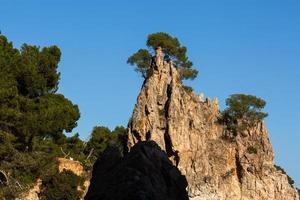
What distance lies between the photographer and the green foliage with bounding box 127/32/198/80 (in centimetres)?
8825

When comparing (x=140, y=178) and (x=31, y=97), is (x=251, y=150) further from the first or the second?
(x=140, y=178)

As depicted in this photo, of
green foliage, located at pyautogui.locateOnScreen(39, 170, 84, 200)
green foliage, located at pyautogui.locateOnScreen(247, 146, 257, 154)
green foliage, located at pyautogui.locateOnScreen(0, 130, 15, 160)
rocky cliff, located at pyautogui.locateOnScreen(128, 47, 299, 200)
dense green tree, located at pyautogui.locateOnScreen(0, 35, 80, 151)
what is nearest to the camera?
green foliage, located at pyautogui.locateOnScreen(0, 130, 15, 160)

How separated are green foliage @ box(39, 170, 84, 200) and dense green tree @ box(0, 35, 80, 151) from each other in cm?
338

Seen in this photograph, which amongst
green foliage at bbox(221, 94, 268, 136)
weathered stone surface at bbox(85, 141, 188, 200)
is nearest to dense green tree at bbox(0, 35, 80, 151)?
weathered stone surface at bbox(85, 141, 188, 200)

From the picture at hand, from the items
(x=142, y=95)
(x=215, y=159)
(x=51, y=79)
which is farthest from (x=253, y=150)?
(x=51, y=79)

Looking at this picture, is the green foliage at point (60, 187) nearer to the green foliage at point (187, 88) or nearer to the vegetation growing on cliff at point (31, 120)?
the vegetation growing on cliff at point (31, 120)

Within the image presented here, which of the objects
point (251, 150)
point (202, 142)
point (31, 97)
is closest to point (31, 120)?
point (31, 97)

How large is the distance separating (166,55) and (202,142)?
14.2 metres

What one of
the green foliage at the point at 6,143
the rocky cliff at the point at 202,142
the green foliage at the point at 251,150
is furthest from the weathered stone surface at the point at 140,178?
the green foliage at the point at 251,150

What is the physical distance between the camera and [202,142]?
84312 millimetres

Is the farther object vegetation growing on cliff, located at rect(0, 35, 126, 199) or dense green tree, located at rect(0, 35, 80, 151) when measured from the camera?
Answer: dense green tree, located at rect(0, 35, 80, 151)

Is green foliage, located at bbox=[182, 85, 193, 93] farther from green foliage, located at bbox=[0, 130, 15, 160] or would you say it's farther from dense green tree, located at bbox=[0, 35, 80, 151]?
green foliage, located at bbox=[0, 130, 15, 160]

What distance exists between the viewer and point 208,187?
8031cm

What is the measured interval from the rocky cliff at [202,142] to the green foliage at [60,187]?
93.6 feet
